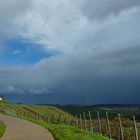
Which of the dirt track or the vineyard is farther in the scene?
the vineyard

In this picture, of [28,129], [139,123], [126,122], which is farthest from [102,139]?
[139,123]

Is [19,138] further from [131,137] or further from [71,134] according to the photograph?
[131,137]

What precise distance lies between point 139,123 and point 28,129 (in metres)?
33.4

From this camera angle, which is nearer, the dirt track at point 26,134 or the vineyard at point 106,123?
the dirt track at point 26,134

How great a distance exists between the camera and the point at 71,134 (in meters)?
31.9

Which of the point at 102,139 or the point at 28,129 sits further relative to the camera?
the point at 28,129

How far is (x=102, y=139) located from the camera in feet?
99.3

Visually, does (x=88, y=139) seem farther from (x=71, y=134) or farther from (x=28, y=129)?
(x=28, y=129)

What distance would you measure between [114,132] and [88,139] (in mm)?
12544

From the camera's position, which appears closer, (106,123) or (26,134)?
(26,134)

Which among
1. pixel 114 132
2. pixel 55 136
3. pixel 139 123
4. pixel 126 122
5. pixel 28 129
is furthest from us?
pixel 139 123

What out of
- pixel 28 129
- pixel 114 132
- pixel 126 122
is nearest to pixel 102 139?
pixel 28 129

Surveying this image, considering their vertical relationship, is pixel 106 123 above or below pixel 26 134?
above

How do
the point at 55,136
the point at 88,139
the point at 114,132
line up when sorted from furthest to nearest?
1. the point at 114,132
2. the point at 55,136
3. the point at 88,139
